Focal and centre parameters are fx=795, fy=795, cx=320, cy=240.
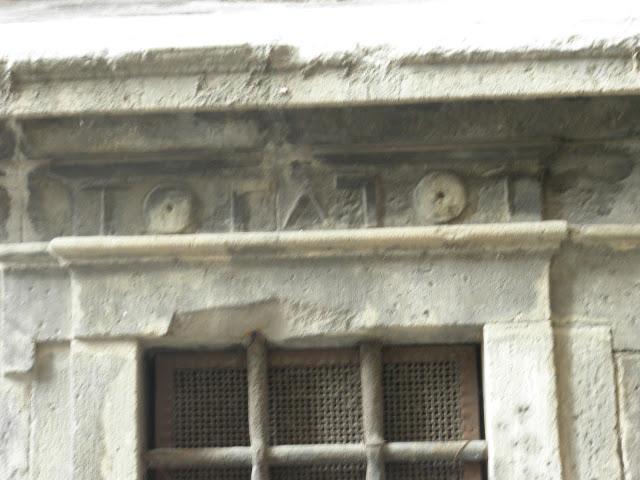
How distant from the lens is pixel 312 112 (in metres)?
1.86

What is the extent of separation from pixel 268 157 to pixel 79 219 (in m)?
Result: 0.49

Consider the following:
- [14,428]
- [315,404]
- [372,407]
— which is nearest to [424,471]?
[372,407]

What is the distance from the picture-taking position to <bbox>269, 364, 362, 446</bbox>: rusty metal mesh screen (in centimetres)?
193

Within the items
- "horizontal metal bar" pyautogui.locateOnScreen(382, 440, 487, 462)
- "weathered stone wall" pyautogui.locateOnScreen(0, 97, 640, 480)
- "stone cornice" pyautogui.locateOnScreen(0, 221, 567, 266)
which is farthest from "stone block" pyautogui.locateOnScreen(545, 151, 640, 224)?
"horizontal metal bar" pyautogui.locateOnScreen(382, 440, 487, 462)

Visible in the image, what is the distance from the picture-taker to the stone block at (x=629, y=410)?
1790 mm

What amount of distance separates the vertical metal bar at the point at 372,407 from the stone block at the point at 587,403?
16.2 inches

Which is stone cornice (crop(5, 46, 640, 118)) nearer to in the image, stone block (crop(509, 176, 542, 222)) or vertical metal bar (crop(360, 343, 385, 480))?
stone block (crop(509, 176, 542, 222))

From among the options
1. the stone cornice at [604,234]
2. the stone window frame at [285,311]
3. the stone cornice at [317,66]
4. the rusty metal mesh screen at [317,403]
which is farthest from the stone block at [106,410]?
the stone cornice at [604,234]

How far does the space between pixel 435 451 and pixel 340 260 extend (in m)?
0.50

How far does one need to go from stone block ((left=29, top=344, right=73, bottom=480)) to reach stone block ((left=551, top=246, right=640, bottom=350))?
117 centimetres

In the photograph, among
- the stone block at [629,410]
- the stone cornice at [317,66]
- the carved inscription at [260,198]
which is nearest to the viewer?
the stone cornice at [317,66]

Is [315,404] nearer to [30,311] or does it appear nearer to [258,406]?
[258,406]

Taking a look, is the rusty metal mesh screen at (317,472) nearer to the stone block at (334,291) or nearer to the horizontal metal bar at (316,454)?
the horizontal metal bar at (316,454)

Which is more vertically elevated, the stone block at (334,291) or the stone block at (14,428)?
the stone block at (334,291)
